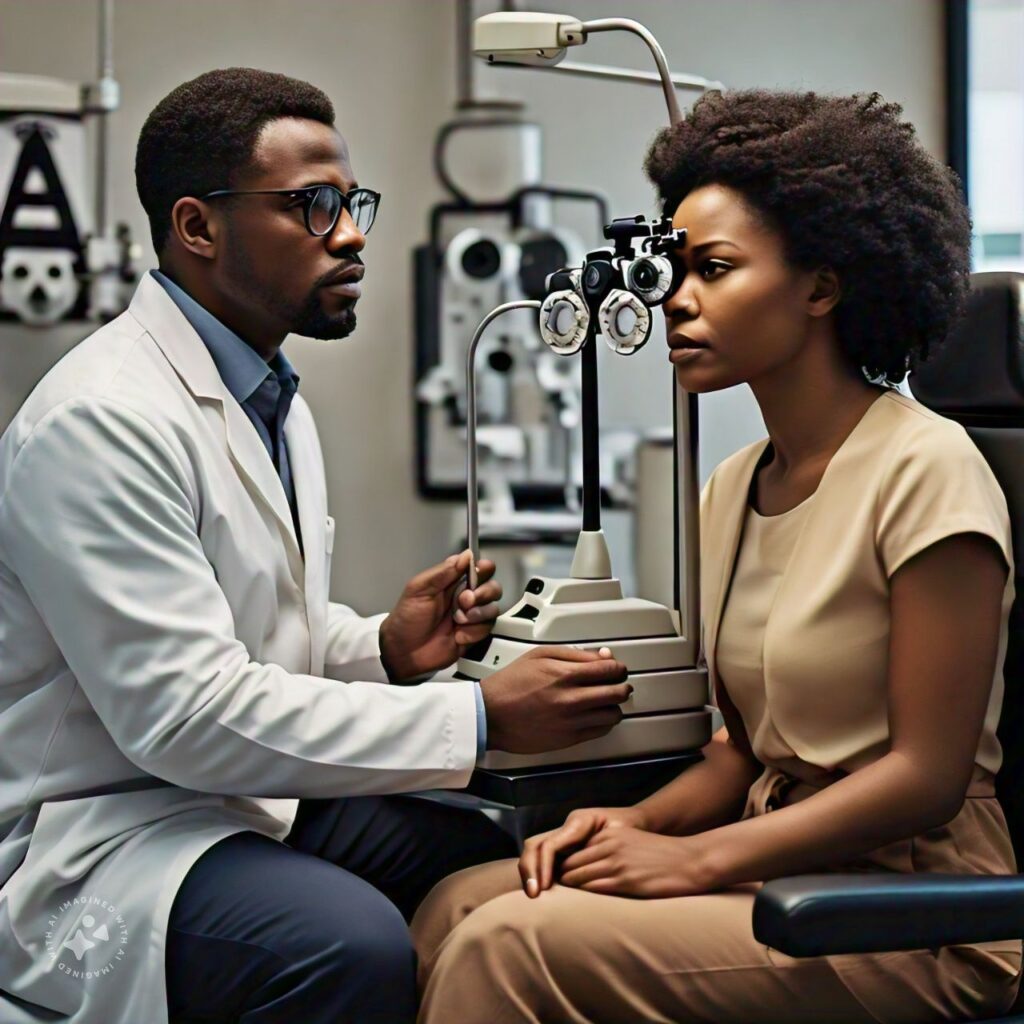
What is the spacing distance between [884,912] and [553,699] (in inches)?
13.9

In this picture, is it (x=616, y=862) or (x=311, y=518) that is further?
(x=311, y=518)

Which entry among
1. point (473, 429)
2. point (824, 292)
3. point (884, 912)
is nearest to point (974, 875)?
point (884, 912)

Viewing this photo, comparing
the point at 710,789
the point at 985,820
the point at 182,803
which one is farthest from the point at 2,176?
the point at 985,820

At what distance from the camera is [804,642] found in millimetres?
1201

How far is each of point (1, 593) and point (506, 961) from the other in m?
0.61

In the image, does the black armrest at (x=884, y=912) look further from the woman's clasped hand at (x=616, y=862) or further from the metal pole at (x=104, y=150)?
the metal pole at (x=104, y=150)

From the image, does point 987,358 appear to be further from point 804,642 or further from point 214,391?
point 214,391

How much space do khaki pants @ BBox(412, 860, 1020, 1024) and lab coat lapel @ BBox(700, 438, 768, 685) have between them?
12.4 inches

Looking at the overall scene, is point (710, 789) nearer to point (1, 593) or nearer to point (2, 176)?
point (1, 593)

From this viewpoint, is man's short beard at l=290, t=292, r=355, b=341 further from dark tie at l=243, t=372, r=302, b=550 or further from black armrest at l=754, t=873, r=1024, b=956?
black armrest at l=754, t=873, r=1024, b=956

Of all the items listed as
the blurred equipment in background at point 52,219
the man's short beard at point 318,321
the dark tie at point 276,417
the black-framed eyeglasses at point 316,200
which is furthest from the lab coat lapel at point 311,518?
the blurred equipment in background at point 52,219

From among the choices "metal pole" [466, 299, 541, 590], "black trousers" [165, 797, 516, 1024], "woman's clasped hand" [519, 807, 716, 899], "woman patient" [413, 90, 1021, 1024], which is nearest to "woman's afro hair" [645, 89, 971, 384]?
"woman patient" [413, 90, 1021, 1024]

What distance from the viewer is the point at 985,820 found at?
1229 mm

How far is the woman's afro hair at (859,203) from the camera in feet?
4.05
